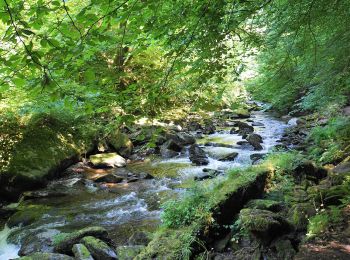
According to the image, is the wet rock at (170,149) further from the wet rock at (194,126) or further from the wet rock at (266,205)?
the wet rock at (266,205)

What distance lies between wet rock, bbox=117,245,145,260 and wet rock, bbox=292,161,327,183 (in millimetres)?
3889

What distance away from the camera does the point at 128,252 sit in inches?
213

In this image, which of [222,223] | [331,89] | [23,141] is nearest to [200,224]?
[222,223]

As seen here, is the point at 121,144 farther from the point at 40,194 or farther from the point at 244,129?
the point at 244,129

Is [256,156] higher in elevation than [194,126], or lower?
lower

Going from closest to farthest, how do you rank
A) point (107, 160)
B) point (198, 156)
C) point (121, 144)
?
point (107, 160) → point (198, 156) → point (121, 144)

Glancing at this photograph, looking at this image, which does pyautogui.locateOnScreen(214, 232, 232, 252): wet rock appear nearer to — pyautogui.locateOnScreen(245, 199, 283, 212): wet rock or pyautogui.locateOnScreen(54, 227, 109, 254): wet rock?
pyautogui.locateOnScreen(245, 199, 283, 212): wet rock

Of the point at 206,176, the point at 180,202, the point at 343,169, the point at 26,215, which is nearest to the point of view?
the point at 180,202

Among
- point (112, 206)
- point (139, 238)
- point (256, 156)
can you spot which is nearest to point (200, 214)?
point (139, 238)

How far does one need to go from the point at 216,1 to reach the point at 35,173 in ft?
27.2

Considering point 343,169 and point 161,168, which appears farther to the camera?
point 161,168

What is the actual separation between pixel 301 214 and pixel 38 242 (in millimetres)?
4759

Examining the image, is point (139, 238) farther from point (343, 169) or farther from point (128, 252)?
point (343, 169)

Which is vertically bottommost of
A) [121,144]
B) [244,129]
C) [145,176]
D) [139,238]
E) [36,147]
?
[139,238]
